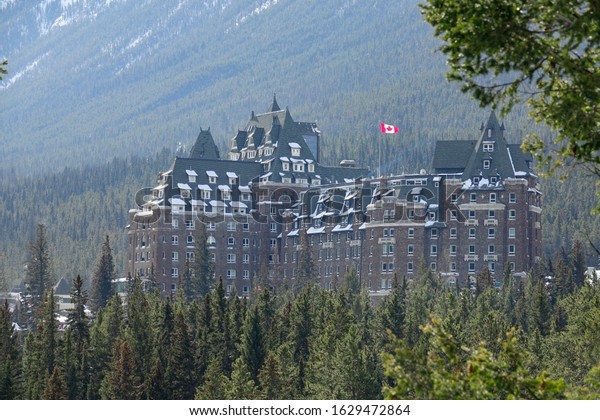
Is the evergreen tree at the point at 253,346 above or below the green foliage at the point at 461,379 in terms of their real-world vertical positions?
below

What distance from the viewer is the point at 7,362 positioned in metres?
104

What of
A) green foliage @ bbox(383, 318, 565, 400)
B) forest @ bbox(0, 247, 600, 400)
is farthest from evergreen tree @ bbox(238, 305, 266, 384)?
green foliage @ bbox(383, 318, 565, 400)

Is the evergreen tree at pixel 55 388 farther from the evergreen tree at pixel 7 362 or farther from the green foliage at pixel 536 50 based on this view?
the green foliage at pixel 536 50

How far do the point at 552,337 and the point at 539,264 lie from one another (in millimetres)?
80033

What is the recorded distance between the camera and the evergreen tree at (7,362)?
100 meters

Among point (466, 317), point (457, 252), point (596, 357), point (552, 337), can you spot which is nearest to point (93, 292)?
point (457, 252)

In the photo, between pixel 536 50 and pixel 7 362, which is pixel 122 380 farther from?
pixel 536 50

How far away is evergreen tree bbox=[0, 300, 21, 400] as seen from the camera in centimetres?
10031

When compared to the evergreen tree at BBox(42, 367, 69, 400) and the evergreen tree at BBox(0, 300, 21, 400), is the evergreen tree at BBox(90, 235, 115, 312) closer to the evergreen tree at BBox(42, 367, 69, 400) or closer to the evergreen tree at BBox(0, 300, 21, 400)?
the evergreen tree at BBox(0, 300, 21, 400)

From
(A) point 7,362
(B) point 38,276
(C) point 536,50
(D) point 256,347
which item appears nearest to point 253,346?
(D) point 256,347

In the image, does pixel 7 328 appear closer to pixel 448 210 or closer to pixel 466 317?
pixel 466 317

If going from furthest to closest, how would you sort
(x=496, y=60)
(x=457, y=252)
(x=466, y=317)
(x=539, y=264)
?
(x=457, y=252) → (x=539, y=264) → (x=466, y=317) → (x=496, y=60)

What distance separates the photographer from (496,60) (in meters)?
32.1

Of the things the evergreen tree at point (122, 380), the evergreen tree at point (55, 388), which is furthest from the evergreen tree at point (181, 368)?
the evergreen tree at point (55, 388)
